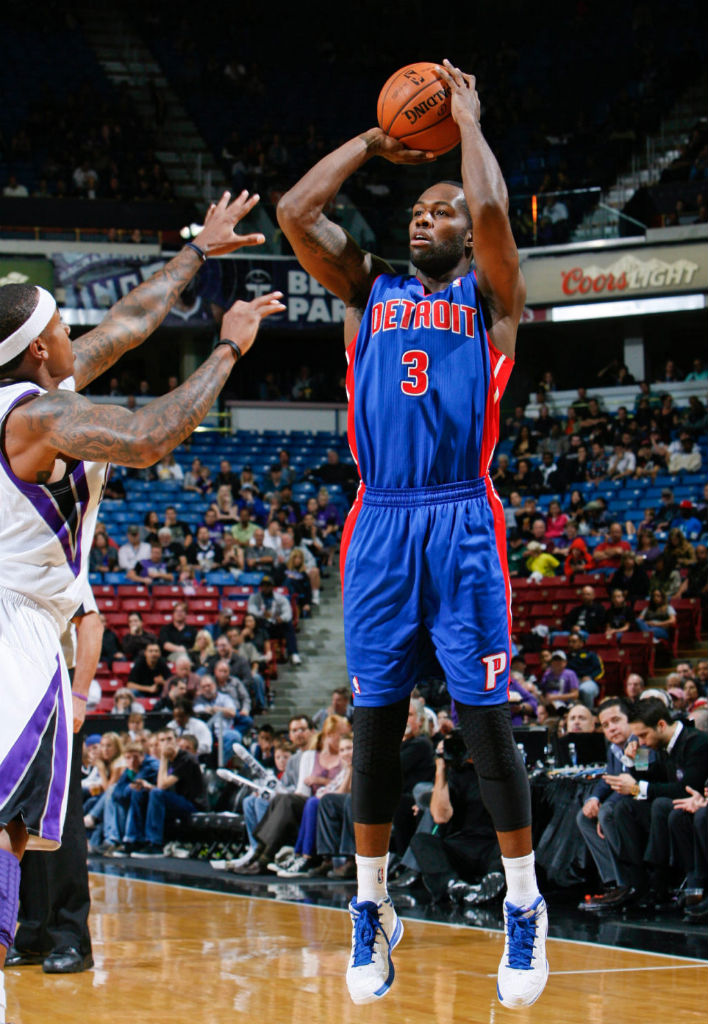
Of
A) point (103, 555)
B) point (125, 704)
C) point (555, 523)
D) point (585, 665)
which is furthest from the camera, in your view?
point (103, 555)

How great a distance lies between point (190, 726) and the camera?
1295cm

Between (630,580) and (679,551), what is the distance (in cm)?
80

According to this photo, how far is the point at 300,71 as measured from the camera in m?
30.9

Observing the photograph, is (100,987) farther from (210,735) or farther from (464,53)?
(464,53)

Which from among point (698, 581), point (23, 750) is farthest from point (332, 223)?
point (698, 581)

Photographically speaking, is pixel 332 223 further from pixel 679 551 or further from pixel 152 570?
pixel 152 570

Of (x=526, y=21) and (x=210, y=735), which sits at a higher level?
(x=526, y=21)

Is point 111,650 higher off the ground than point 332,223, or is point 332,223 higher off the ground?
point 332,223

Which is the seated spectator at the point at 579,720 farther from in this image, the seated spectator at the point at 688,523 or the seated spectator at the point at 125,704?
the seated spectator at the point at 688,523

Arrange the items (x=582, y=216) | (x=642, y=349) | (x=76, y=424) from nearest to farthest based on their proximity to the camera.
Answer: (x=76, y=424) < (x=582, y=216) < (x=642, y=349)

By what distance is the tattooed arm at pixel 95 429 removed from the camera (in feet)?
12.1

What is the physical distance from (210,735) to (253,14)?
76.3 ft

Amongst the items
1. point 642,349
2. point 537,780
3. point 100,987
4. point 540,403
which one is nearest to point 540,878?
point 537,780

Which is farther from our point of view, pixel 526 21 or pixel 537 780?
pixel 526 21
